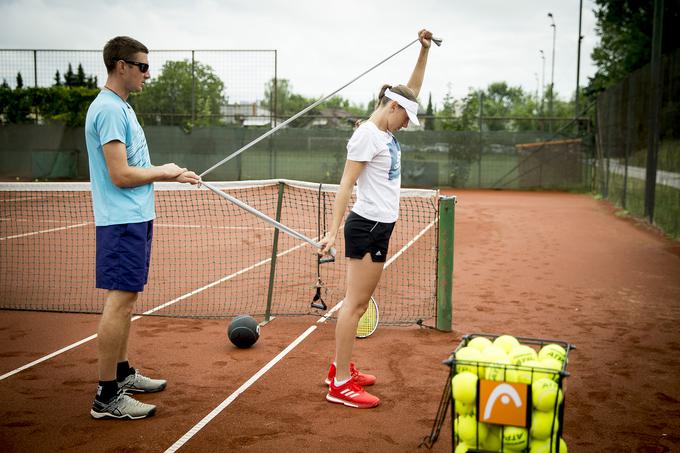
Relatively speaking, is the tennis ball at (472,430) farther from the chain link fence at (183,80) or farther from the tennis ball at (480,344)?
the chain link fence at (183,80)

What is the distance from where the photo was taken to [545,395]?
2.84m

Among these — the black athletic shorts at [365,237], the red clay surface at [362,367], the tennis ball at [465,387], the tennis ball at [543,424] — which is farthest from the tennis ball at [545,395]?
the black athletic shorts at [365,237]

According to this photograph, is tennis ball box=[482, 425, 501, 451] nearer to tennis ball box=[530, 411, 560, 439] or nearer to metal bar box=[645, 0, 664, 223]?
tennis ball box=[530, 411, 560, 439]

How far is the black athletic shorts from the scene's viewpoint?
166 inches

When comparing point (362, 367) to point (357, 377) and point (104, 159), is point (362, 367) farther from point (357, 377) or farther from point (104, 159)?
point (104, 159)

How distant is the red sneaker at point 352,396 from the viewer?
4305 millimetres

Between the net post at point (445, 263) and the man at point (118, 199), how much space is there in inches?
103

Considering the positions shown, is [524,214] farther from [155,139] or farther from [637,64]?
[637,64]

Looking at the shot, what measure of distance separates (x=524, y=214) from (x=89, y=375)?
1374 centimetres

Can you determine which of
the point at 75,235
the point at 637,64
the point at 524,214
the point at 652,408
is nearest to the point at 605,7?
the point at 637,64

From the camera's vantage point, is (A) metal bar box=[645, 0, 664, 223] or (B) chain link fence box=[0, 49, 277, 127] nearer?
(A) metal bar box=[645, 0, 664, 223]

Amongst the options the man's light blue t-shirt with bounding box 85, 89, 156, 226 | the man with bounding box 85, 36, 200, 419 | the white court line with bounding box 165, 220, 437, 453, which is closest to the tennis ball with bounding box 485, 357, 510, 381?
the white court line with bounding box 165, 220, 437, 453

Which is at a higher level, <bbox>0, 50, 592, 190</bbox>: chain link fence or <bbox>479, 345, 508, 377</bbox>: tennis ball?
<bbox>0, 50, 592, 190</bbox>: chain link fence

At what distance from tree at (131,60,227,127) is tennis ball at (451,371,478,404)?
2259 centimetres
